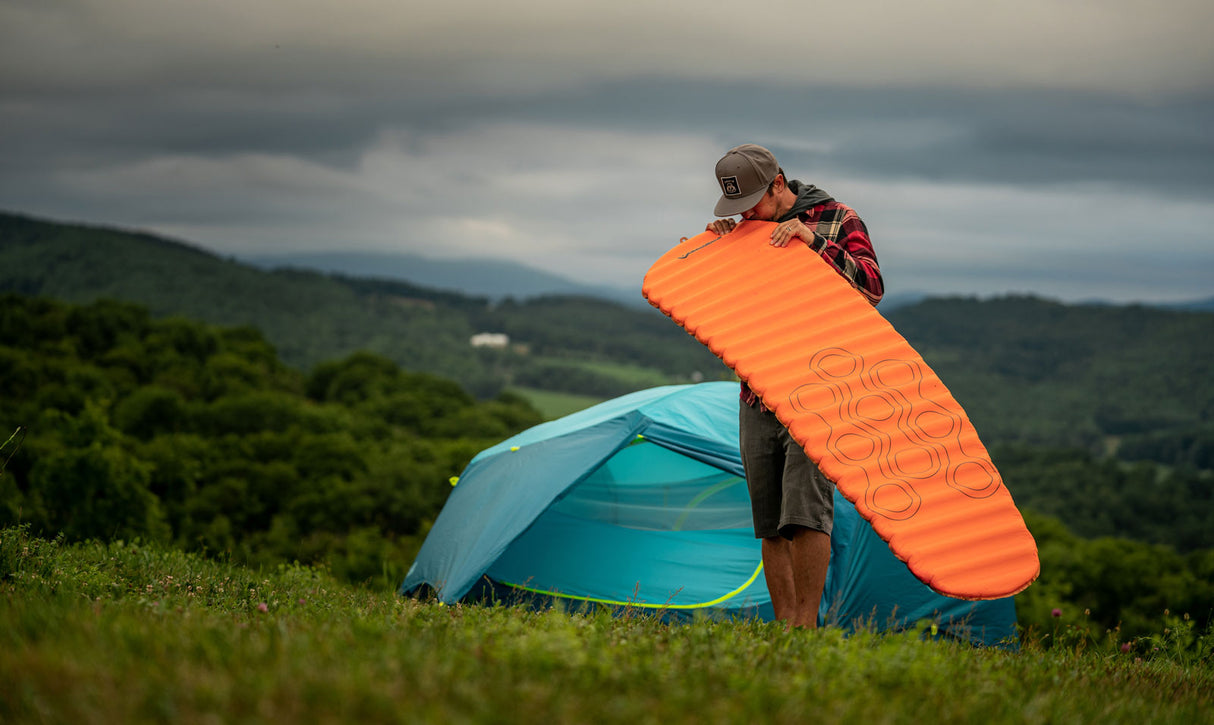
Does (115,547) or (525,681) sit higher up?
(525,681)

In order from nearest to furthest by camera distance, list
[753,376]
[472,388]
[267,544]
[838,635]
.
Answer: [838,635], [753,376], [267,544], [472,388]

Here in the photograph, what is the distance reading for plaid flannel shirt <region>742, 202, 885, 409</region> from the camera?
14.6 ft

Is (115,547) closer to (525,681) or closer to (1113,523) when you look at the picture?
(525,681)

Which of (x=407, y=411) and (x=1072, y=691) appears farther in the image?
(x=407, y=411)

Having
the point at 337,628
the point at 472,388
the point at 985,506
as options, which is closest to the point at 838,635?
the point at 985,506

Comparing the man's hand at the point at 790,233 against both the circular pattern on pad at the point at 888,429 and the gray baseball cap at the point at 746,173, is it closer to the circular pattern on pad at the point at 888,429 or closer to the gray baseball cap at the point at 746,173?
the gray baseball cap at the point at 746,173

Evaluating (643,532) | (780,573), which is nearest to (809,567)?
(780,573)

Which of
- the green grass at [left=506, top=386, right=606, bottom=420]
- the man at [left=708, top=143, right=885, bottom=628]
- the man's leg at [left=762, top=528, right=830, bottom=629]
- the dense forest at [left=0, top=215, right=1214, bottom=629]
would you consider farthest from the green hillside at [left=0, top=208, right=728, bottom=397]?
the man's leg at [left=762, top=528, right=830, bottom=629]

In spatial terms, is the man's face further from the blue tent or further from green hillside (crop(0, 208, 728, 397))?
green hillside (crop(0, 208, 728, 397))

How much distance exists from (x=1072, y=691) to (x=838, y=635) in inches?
30.0

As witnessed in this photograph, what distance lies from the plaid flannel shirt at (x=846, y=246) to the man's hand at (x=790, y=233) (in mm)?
43

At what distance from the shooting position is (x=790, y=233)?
4535mm

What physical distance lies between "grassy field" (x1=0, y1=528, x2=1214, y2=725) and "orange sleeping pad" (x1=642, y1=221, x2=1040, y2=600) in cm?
46

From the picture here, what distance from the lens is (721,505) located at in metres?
7.14
